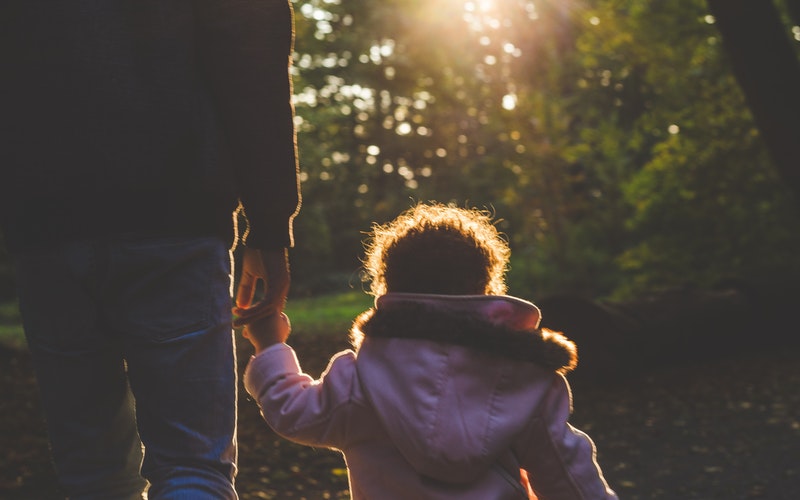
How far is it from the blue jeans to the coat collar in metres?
0.45

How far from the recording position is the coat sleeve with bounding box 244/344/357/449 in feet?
7.97

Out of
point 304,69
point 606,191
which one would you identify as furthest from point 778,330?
point 304,69

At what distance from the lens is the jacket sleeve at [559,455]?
7.88 ft

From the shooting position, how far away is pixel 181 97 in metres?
2.10

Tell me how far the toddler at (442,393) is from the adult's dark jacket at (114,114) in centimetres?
52

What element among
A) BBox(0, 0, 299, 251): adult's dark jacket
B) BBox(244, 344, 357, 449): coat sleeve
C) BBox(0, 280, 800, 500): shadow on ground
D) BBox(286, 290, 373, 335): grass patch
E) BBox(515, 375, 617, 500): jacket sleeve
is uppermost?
BBox(0, 0, 299, 251): adult's dark jacket

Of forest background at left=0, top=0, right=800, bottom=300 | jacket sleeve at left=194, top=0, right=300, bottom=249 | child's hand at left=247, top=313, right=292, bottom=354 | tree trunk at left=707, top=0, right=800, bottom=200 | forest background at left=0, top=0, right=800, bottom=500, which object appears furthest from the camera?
forest background at left=0, top=0, right=800, bottom=300

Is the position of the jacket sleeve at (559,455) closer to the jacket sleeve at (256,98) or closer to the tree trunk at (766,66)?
the jacket sleeve at (256,98)

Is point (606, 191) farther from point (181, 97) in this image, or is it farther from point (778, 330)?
point (181, 97)

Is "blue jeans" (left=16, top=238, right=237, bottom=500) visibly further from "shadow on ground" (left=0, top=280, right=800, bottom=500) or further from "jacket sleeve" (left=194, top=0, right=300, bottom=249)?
"shadow on ground" (left=0, top=280, right=800, bottom=500)

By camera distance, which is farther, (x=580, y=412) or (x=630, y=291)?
(x=630, y=291)

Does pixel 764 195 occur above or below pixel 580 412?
above

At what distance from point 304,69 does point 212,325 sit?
26743 mm

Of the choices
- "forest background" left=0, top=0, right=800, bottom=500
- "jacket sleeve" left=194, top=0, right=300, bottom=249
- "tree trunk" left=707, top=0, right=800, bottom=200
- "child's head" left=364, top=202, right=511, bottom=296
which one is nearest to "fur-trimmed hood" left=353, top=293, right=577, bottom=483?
"child's head" left=364, top=202, right=511, bottom=296
